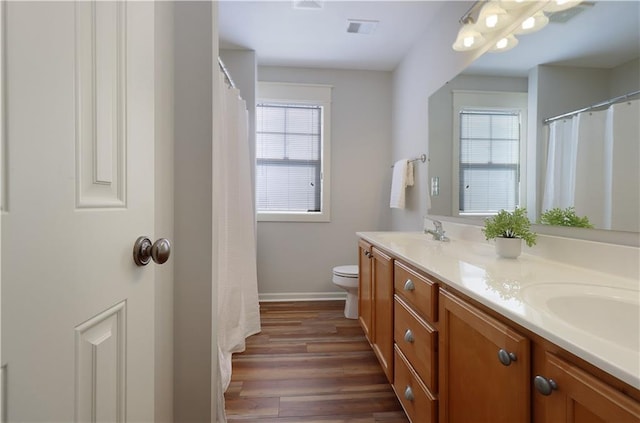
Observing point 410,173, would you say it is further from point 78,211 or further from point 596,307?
point 78,211

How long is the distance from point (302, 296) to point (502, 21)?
2.66 meters

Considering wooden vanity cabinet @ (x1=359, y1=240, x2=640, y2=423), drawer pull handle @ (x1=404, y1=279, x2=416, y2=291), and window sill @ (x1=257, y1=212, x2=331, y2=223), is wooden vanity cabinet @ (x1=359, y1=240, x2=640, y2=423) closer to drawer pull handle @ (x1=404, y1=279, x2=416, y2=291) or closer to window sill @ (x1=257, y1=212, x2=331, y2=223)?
drawer pull handle @ (x1=404, y1=279, x2=416, y2=291)

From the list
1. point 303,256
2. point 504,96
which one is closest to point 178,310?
point 504,96

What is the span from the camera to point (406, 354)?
126 cm

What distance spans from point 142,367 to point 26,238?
428 mm

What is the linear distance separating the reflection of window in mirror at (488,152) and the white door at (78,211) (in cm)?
150

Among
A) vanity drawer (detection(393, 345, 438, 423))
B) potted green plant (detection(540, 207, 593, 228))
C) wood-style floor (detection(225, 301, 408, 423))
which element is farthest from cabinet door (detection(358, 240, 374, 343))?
Result: potted green plant (detection(540, 207, 593, 228))

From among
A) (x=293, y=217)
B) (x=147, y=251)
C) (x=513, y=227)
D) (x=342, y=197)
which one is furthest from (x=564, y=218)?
(x=293, y=217)

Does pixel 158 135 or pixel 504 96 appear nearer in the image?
pixel 158 135

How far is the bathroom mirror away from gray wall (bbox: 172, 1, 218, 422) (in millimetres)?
1348

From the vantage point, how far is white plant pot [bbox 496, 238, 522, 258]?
3.92ft

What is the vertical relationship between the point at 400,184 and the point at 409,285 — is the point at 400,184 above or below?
above

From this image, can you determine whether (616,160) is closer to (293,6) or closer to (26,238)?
(26,238)

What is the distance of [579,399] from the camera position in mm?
501
